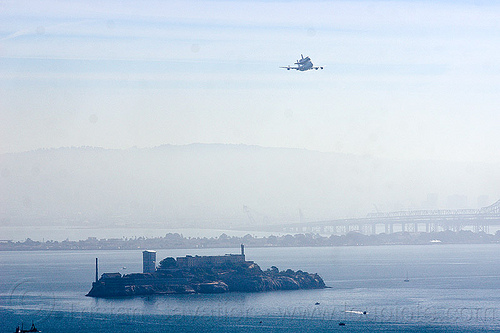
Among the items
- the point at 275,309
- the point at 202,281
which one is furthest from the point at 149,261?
the point at 275,309

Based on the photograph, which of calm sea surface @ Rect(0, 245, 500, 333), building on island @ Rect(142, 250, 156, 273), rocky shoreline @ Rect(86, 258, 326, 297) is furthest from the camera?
building on island @ Rect(142, 250, 156, 273)

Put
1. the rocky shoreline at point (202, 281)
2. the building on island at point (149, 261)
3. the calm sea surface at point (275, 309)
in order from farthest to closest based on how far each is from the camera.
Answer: the building on island at point (149, 261) < the rocky shoreline at point (202, 281) < the calm sea surface at point (275, 309)

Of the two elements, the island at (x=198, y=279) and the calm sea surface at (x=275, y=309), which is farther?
the island at (x=198, y=279)

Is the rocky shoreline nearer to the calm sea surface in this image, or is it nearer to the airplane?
the calm sea surface

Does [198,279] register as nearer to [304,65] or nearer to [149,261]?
[149,261]

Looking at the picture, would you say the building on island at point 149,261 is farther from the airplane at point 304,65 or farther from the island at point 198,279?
the airplane at point 304,65

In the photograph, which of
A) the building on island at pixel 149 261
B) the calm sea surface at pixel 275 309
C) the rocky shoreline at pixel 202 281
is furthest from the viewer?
the building on island at pixel 149 261

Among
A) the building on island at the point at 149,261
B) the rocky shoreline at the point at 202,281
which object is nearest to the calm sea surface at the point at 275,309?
the rocky shoreline at the point at 202,281

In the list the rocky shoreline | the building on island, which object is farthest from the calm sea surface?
the building on island

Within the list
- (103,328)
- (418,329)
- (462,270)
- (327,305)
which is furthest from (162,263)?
(462,270)
